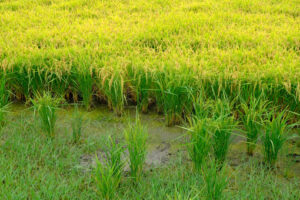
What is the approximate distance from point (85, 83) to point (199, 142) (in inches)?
49.4

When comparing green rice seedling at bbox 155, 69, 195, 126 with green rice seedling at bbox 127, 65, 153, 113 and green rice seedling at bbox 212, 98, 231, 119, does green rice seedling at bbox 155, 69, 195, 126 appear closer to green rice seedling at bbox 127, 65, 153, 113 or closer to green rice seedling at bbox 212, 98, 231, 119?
green rice seedling at bbox 127, 65, 153, 113

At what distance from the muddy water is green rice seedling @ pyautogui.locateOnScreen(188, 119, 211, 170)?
111mm

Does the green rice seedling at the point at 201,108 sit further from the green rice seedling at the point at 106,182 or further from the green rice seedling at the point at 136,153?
the green rice seedling at the point at 106,182

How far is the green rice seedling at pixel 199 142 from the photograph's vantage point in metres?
2.16

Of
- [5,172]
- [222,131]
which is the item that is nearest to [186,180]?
[222,131]

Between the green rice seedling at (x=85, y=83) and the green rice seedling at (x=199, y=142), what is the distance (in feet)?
3.86

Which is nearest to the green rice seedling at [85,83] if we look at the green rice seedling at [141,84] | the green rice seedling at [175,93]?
the green rice seedling at [141,84]

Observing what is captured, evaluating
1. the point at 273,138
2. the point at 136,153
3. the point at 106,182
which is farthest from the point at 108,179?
the point at 273,138

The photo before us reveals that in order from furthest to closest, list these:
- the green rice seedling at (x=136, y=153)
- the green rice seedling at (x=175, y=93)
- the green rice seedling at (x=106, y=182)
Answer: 1. the green rice seedling at (x=175, y=93)
2. the green rice seedling at (x=136, y=153)
3. the green rice seedling at (x=106, y=182)

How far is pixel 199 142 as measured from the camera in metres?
2.18

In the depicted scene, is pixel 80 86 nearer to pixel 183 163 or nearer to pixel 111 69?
pixel 111 69

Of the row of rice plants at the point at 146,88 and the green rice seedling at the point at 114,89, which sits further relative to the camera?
the green rice seedling at the point at 114,89

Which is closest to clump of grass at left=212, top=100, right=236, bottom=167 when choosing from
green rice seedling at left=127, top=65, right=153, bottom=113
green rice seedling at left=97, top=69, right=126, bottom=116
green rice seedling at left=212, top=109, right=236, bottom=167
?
green rice seedling at left=212, top=109, right=236, bottom=167

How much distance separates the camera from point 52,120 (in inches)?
105
